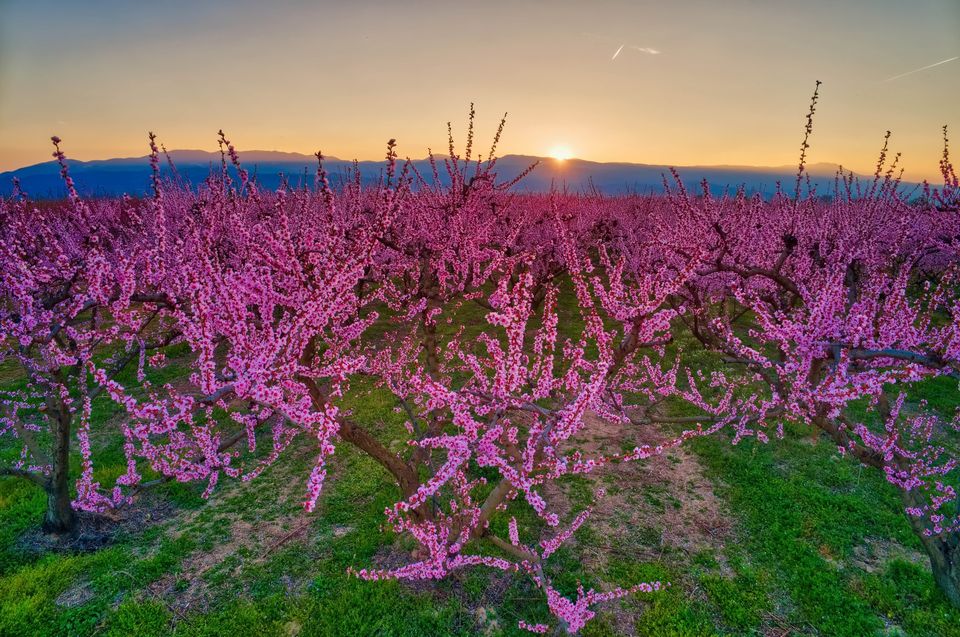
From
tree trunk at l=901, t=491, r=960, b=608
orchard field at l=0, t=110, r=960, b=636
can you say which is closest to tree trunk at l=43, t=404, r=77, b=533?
orchard field at l=0, t=110, r=960, b=636

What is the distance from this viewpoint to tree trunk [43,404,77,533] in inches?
212

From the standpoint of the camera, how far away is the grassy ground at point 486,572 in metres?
4.61

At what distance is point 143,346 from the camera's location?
4605mm

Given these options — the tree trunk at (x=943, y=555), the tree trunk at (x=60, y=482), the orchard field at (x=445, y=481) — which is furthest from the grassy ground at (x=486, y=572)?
the tree trunk at (x=60, y=482)

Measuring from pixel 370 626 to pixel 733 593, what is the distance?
387cm

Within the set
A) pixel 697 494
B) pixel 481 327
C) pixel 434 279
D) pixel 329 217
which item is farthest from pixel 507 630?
pixel 481 327

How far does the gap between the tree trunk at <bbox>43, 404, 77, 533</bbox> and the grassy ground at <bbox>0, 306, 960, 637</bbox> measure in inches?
12.7

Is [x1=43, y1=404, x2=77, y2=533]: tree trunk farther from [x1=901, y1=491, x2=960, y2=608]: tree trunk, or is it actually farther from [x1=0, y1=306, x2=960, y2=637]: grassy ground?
[x1=901, y1=491, x2=960, y2=608]: tree trunk

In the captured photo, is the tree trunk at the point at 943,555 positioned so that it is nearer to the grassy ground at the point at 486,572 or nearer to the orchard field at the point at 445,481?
the orchard field at the point at 445,481

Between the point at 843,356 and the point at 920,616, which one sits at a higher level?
the point at 843,356

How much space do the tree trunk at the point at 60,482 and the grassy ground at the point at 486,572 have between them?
1.06ft

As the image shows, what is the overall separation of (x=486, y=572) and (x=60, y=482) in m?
5.24

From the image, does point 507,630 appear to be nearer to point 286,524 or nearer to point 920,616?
point 286,524

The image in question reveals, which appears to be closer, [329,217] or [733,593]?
[329,217]
